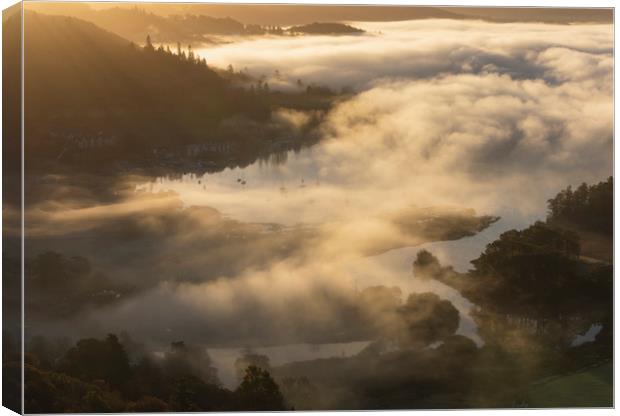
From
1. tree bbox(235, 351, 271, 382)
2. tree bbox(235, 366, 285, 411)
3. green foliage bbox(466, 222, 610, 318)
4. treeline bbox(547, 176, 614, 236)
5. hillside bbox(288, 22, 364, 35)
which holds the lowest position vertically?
tree bbox(235, 366, 285, 411)

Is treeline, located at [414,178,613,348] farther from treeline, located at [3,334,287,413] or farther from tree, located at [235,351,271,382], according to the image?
treeline, located at [3,334,287,413]

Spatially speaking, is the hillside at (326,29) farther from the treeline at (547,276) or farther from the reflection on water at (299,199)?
the treeline at (547,276)

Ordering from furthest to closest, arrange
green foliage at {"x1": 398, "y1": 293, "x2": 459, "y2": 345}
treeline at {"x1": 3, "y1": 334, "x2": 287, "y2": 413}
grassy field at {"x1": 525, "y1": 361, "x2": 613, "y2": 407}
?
grassy field at {"x1": 525, "y1": 361, "x2": 613, "y2": 407} < green foliage at {"x1": 398, "y1": 293, "x2": 459, "y2": 345} < treeline at {"x1": 3, "y1": 334, "x2": 287, "y2": 413}

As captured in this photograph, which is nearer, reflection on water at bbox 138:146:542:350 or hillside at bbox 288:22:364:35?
reflection on water at bbox 138:146:542:350

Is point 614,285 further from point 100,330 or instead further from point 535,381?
point 100,330

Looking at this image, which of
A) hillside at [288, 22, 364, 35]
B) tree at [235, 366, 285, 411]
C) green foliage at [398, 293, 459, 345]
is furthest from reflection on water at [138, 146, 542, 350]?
hillside at [288, 22, 364, 35]

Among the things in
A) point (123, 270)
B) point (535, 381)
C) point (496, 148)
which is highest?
point (496, 148)

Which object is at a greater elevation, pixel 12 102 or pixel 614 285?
pixel 12 102

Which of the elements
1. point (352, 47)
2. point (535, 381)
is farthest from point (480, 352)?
point (352, 47)

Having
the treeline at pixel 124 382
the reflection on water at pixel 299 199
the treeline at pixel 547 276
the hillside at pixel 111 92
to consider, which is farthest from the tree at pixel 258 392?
the hillside at pixel 111 92
